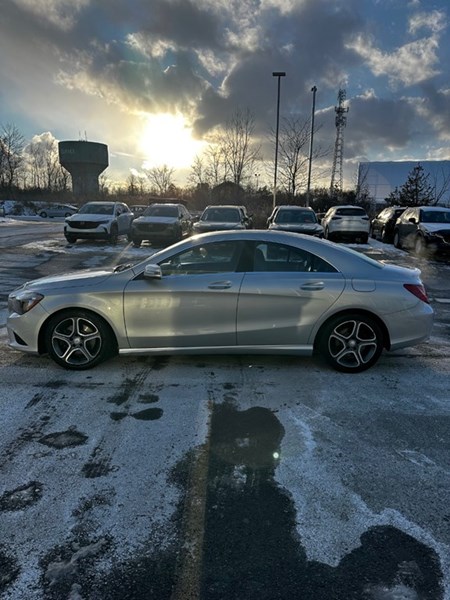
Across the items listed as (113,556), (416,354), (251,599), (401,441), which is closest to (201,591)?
(251,599)

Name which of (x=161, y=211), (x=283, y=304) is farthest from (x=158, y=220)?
(x=283, y=304)

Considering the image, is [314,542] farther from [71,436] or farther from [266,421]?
[71,436]

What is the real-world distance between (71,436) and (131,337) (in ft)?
4.50

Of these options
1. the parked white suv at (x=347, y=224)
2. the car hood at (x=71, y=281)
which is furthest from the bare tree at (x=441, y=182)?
the car hood at (x=71, y=281)

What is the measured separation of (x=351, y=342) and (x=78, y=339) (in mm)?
2877

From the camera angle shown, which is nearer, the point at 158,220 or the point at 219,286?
the point at 219,286

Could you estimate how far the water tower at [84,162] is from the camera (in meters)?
64.8

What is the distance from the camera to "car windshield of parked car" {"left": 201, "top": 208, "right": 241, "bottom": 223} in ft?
51.0

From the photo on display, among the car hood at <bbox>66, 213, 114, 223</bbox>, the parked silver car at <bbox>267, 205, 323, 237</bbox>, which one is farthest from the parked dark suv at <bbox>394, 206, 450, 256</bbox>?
the car hood at <bbox>66, 213, 114, 223</bbox>

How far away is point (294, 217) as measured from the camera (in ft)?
50.7

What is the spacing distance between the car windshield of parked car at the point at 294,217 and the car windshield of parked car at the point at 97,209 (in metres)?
7.07

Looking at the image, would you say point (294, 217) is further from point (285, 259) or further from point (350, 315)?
point (350, 315)

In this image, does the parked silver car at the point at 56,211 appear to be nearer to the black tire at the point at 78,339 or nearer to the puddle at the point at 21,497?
the black tire at the point at 78,339

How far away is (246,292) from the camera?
440 centimetres
